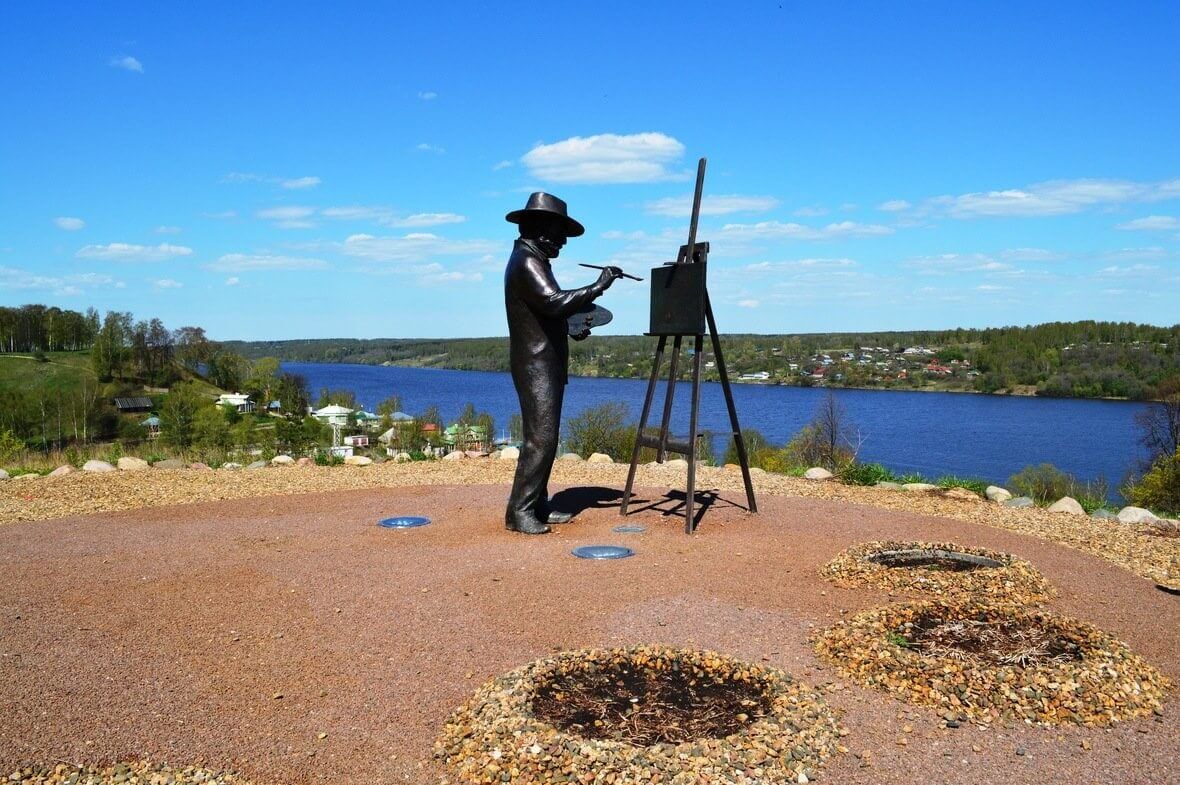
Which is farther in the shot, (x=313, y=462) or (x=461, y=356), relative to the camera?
(x=461, y=356)

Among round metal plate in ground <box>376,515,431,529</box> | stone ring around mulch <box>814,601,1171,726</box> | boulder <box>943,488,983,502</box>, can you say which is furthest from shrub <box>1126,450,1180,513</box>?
round metal plate in ground <box>376,515,431,529</box>

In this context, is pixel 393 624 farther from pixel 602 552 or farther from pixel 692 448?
pixel 692 448

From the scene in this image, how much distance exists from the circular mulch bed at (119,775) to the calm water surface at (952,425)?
25.3 meters

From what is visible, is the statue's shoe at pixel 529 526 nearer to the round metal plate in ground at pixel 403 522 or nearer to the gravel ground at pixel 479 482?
the round metal plate in ground at pixel 403 522

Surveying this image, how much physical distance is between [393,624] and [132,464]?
10.5m

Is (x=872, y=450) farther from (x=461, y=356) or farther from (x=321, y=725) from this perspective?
(x=461, y=356)

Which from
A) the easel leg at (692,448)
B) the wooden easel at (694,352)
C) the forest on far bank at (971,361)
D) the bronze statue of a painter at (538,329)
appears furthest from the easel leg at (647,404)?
the forest on far bank at (971,361)

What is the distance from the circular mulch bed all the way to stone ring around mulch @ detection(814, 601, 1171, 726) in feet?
12.0

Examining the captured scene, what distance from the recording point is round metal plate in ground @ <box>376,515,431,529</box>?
9.36 m

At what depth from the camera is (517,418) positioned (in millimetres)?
46219

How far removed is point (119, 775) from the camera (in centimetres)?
393

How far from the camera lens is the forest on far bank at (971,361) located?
207 feet

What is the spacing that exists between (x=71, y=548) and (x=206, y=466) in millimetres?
6121

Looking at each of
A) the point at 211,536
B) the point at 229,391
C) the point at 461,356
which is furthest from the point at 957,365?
the point at 461,356
